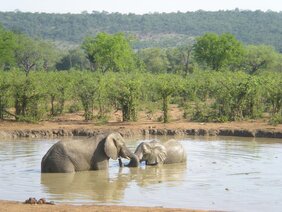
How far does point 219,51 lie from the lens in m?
58.8

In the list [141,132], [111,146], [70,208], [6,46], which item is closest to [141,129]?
[141,132]

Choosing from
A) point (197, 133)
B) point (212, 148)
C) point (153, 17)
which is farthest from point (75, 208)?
point (153, 17)

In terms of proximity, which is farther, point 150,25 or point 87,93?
point 150,25

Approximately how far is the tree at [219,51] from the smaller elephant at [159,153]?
38.6m

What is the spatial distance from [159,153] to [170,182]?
10.9ft

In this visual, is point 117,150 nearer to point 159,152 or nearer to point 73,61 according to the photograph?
point 159,152

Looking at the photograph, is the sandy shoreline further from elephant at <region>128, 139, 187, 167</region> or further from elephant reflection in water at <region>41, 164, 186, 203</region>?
elephant reflection in water at <region>41, 164, 186, 203</region>

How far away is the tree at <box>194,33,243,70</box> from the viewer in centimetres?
5884

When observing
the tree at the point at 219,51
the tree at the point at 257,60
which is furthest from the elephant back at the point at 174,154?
the tree at the point at 257,60

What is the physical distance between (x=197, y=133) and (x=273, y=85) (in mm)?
5941

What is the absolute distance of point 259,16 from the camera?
169875 mm

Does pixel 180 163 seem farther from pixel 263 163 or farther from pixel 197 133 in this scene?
pixel 197 133

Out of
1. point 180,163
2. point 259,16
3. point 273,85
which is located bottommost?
point 180,163

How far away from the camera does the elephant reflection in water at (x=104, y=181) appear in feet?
49.7
